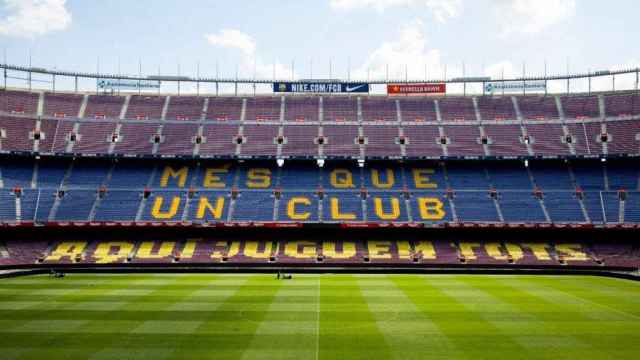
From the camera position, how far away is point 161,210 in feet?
174

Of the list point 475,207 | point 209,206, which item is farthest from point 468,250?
point 209,206

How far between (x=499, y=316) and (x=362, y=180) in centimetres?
3231

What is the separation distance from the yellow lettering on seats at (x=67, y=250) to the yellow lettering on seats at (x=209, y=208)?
34.5 feet

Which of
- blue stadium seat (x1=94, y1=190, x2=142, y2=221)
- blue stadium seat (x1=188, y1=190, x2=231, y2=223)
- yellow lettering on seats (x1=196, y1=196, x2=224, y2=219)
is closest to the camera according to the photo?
blue stadium seat (x1=94, y1=190, x2=142, y2=221)

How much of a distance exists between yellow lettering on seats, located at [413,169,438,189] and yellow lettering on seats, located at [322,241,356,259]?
10.1 metres

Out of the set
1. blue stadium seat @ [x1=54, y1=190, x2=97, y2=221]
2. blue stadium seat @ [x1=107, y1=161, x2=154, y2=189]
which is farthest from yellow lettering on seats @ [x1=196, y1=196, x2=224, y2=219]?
blue stadium seat @ [x1=54, y1=190, x2=97, y2=221]

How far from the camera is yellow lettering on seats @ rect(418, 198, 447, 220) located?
5256 centimetres

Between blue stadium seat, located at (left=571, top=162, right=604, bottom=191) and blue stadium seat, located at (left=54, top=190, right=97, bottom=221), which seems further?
blue stadium seat, located at (left=571, top=162, right=604, bottom=191)

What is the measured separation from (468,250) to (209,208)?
79.3 feet

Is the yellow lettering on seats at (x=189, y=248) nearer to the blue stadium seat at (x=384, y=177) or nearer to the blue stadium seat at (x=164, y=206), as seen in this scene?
the blue stadium seat at (x=164, y=206)

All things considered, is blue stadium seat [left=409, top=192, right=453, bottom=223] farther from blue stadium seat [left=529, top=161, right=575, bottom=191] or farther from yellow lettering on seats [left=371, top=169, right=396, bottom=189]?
blue stadium seat [left=529, top=161, right=575, bottom=191]

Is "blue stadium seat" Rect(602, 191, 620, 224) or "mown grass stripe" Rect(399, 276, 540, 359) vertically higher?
"blue stadium seat" Rect(602, 191, 620, 224)

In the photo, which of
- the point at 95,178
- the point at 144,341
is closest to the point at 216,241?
the point at 95,178

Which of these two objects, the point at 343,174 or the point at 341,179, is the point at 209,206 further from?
the point at 343,174
